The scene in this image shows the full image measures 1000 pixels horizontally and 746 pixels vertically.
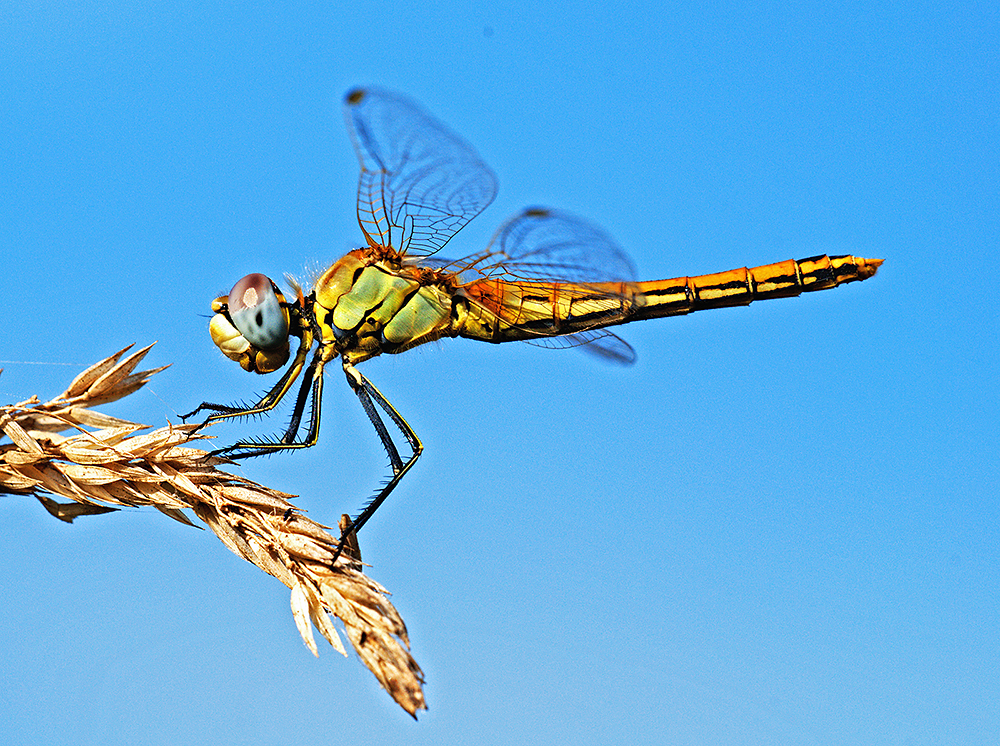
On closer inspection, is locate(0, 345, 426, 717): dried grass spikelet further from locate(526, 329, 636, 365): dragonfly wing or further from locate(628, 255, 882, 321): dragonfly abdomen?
locate(628, 255, 882, 321): dragonfly abdomen

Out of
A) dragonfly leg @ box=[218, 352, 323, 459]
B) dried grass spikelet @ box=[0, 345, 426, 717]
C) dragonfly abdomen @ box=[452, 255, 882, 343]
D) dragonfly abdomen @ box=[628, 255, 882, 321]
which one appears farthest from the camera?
dragonfly abdomen @ box=[628, 255, 882, 321]

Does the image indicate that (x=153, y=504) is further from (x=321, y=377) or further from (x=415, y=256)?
(x=415, y=256)

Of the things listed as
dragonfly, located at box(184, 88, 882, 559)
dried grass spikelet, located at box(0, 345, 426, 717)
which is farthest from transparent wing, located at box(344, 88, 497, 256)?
dried grass spikelet, located at box(0, 345, 426, 717)

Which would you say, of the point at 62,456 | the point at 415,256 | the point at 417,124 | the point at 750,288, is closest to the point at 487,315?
the point at 415,256

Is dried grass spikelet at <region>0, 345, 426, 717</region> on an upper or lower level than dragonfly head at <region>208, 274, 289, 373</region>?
lower

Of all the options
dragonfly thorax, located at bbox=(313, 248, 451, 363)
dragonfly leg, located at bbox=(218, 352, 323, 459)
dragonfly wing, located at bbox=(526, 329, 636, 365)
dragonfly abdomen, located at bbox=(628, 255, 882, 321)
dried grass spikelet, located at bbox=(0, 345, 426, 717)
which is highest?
dragonfly abdomen, located at bbox=(628, 255, 882, 321)

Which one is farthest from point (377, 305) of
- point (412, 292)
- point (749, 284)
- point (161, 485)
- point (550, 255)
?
point (749, 284)

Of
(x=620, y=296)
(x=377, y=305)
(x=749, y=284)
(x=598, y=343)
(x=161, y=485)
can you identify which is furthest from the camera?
(x=749, y=284)

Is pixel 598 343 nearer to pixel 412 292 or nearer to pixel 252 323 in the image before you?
pixel 412 292
